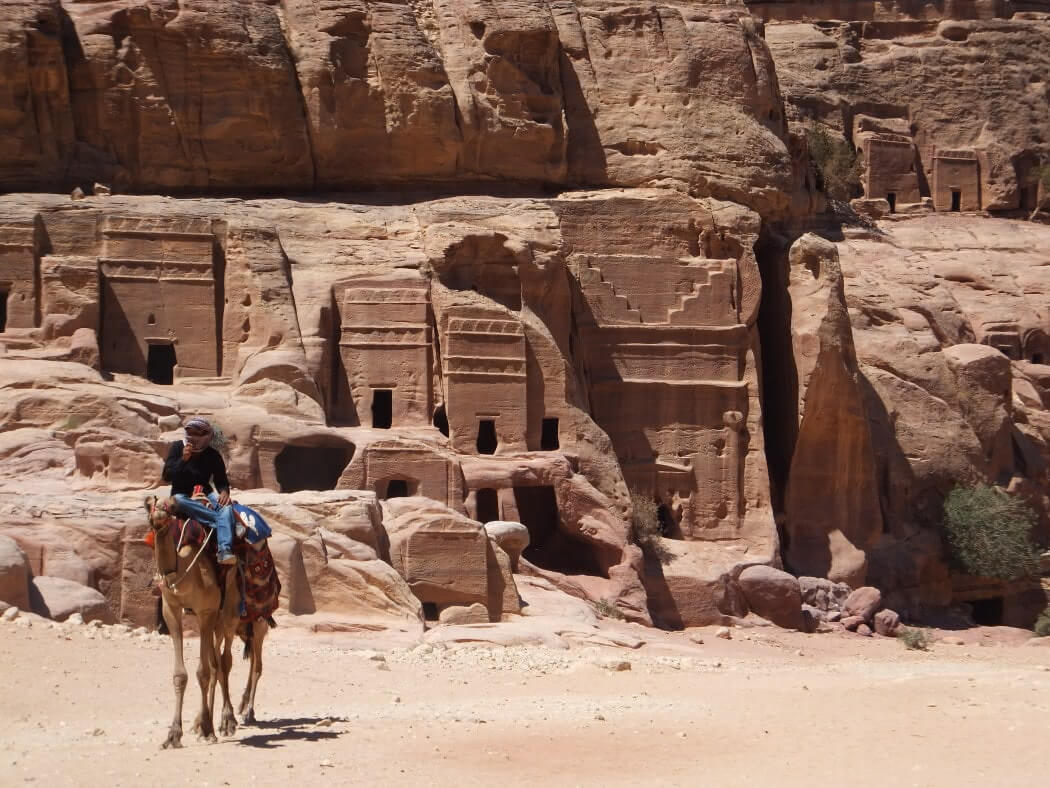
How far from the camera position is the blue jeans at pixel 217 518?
1652 cm

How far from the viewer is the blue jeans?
16.5m

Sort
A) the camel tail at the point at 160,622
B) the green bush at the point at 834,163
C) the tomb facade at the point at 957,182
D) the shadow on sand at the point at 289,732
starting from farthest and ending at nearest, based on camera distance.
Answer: the tomb facade at the point at 957,182 < the green bush at the point at 834,163 < the camel tail at the point at 160,622 < the shadow on sand at the point at 289,732

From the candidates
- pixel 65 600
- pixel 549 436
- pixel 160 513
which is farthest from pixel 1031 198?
pixel 160 513

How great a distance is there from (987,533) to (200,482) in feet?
96.5

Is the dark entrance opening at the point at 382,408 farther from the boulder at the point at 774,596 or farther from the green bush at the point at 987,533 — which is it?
the green bush at the point at 987,533

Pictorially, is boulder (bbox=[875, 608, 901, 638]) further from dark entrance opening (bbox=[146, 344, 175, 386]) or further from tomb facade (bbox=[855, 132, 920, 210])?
tomb facade (bbox=[855, 132, 920, 210])

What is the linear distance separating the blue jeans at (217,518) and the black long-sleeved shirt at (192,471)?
128mm

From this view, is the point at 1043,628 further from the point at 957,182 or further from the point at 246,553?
the point at 246,553

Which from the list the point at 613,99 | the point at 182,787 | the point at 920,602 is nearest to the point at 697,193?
the point at 613,99

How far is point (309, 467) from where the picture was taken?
36.4 metres

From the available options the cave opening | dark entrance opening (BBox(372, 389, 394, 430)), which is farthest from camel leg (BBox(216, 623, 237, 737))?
the cave opening

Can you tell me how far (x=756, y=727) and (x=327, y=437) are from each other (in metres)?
17.3

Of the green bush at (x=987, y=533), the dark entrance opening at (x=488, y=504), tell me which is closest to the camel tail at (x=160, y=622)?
the dark entrance opening at (x=488, y=504)

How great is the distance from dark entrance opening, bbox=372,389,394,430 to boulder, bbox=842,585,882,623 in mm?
10743
